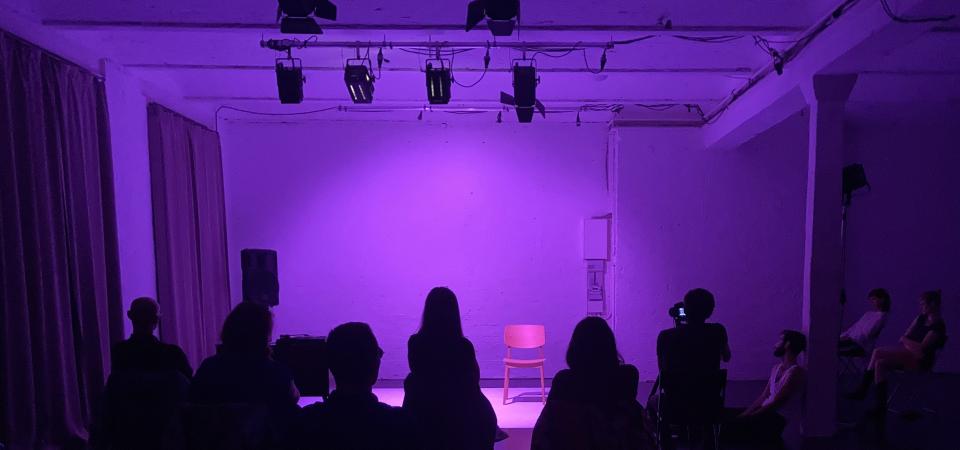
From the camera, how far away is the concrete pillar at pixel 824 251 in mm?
3994

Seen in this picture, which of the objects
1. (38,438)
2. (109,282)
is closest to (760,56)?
(109,282)

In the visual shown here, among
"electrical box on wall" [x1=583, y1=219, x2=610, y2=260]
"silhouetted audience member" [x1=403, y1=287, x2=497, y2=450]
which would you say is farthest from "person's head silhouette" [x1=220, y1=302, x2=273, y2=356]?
"electrical box on wall" [x1=583, y1=219, x2=610, y2=260]

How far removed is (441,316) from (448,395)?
0.44 meters

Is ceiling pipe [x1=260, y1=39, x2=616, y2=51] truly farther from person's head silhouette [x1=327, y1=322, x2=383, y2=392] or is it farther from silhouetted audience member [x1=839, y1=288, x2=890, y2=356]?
silhouetted audience member [x1=839, y1=288, x2=890, y2=356]

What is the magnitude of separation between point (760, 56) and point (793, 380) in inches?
101

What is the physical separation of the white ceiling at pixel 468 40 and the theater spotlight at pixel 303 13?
1.34ft

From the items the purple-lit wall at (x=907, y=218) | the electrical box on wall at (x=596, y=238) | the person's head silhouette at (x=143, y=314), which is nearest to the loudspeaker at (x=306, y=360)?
the person's head silhouette at (x=143, y=314)

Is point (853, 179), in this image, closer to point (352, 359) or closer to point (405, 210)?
point (405, 210)

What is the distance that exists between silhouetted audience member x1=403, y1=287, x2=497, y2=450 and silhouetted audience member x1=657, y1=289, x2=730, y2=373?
136 centimetres

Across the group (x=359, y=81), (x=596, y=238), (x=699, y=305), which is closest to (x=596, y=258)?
(x=596, y=238)

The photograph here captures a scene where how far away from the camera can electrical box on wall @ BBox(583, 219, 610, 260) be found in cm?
670

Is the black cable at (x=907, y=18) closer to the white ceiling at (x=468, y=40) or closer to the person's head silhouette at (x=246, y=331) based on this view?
the white ceiling at (x=468, y=40)

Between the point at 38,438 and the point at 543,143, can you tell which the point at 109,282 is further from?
the point at 543,143

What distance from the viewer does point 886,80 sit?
4.95 m
